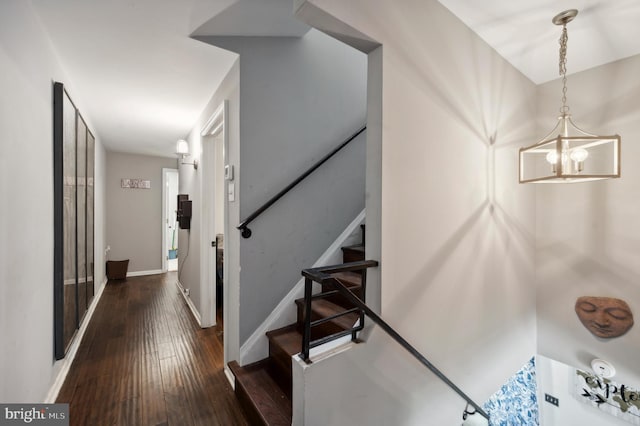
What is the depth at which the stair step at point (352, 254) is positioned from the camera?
2.13 m

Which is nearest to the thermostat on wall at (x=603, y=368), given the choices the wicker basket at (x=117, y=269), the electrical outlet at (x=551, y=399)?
the electrical outlet at (x=551, y=399)

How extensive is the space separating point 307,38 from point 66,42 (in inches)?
66.2

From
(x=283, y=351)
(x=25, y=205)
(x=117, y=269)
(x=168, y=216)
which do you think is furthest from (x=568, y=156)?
(x=168, y=216)

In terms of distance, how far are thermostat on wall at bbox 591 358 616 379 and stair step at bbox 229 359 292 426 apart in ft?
8.50

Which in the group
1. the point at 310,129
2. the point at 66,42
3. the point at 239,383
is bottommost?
the point at 239,383

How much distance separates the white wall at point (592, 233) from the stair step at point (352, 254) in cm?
179

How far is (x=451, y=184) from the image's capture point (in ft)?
5.49

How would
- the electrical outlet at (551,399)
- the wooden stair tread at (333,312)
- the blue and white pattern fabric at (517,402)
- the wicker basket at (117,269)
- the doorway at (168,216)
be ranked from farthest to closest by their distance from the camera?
the doorway at (168,216) < the wicker basket at (117,269) < the electrical outlet at (551,399) < the blue and white pattern fabric at (517,402) < the wooden stair tread at (333,312)

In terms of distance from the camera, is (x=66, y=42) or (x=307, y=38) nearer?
(x=66, y=42)

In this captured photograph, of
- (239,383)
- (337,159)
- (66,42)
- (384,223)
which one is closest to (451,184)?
(384,223)

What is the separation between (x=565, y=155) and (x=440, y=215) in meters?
0.67

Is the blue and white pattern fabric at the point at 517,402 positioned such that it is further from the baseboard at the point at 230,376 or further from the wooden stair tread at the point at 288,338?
the baseboard at the point at 230,376

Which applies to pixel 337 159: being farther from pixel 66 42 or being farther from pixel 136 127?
pixel 136 127

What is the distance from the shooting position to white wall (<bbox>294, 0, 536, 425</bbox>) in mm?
1303
